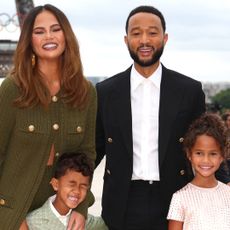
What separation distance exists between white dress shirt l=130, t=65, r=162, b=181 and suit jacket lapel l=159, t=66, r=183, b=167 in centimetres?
4

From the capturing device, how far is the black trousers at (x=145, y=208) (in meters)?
4.26

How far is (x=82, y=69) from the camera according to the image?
3.91 metres

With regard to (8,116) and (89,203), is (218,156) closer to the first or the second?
(89,203)

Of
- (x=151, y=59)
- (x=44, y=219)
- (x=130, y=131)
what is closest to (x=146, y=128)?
(x=130, y=131)

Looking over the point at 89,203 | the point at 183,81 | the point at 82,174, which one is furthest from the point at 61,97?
the point at 183,81

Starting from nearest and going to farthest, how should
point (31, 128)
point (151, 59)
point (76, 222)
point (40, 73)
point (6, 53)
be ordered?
point (31, 128)
point (40, 73)
point (76, 222)
point (151, 59)
point (6, 53)

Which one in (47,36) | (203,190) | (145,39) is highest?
(145,39)

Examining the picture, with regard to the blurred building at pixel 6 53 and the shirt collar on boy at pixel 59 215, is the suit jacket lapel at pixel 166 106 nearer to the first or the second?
the shirt collar on boy at pixel 59 215

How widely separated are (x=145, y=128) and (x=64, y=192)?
777mm

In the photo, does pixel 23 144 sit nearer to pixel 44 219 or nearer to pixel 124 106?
pixel 44 219

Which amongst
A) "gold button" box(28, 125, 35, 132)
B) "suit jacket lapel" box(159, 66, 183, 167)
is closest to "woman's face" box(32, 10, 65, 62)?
"gold button" box(28, 125, 35, 132)

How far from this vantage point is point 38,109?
378cm

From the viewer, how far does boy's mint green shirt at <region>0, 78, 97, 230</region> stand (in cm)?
368

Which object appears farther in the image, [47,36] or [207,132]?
[207,132]
